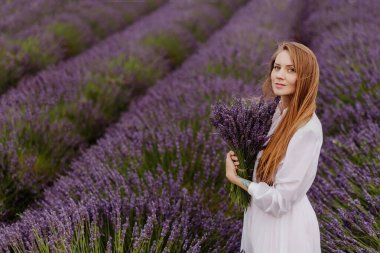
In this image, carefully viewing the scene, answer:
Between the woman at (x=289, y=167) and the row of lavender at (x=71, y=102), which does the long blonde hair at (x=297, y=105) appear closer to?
the woman at (x=289, y=167)

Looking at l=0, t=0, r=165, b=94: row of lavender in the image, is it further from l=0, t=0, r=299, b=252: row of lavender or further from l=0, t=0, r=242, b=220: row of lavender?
l=0, t=0, r=299, b=252: row of lavender

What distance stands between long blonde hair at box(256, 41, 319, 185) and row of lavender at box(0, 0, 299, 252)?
1.40 feet

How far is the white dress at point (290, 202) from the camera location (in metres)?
1.46

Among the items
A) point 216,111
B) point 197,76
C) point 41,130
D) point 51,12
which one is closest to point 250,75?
point 197,76

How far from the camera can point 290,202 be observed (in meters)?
1.50

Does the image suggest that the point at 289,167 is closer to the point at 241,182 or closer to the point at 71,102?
the point at 241,182

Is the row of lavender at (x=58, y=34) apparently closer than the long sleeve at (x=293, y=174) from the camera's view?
No

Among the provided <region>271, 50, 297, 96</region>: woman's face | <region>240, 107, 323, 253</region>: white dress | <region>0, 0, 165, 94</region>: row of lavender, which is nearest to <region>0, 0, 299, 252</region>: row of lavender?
<region>240, 107, 323, 253</region>: white dress

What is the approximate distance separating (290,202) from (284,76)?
46 cm

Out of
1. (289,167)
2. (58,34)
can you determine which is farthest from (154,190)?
(58,34)

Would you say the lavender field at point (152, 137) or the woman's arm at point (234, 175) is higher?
the woman's arm at point (234, 175)

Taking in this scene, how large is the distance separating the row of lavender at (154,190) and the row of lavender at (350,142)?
489 millimetres

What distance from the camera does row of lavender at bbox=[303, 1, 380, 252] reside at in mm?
1779

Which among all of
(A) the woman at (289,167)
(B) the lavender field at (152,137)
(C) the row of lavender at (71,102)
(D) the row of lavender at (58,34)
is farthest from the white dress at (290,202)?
(D) the row of lavender at (58,34)
